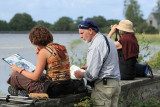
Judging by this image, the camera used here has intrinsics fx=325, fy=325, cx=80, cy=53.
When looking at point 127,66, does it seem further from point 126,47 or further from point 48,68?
point 48,68

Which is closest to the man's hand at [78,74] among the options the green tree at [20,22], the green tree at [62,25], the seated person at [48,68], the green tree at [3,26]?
the seated person at [48,68]

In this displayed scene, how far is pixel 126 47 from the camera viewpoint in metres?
5.55

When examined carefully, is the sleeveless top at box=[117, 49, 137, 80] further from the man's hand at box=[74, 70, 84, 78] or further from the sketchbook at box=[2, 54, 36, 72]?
the sketchbook at box=[2, 54, 36, 72]

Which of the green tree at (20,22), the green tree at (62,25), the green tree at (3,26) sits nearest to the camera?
the green tree at (62,25)

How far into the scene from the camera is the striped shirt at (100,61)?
3896mm

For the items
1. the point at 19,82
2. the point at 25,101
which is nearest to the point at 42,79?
the point at 19,82

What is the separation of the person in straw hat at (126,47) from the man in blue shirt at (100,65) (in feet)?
5.07

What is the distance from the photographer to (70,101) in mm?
4164

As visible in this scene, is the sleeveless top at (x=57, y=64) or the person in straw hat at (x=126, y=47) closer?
the sleeveless top at (x=57, y=64)

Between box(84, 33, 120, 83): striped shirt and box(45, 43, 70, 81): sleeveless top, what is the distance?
0.28 m

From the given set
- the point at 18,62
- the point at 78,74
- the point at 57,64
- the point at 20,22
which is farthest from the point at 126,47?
the point at 20,22

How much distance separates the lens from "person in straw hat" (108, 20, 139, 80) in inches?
219

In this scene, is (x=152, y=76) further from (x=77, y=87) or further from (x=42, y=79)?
(x=42, y=79)

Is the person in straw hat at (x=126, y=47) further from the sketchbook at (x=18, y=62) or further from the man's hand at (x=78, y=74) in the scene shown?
the sketchbook at (x=18, y=62)
